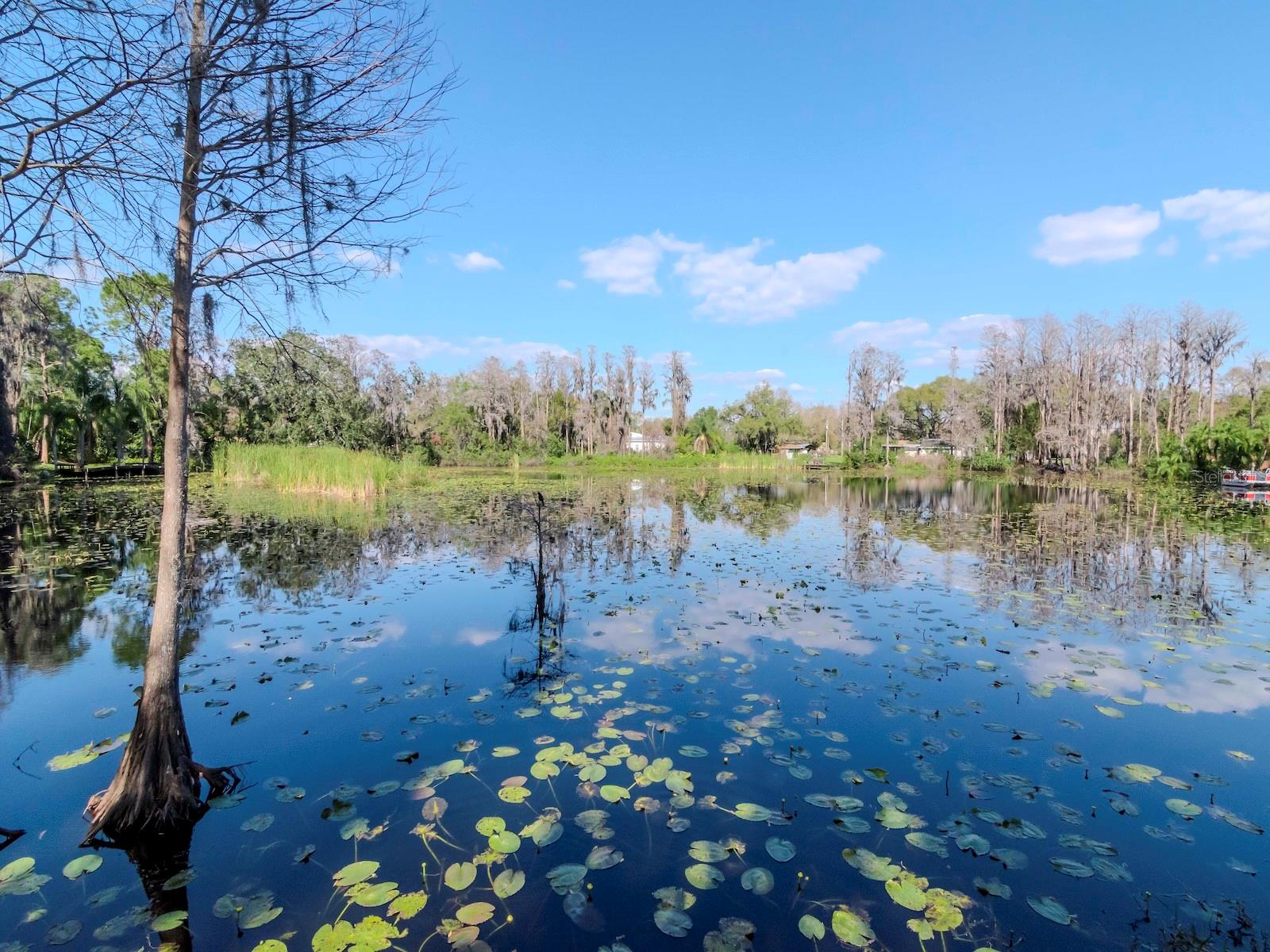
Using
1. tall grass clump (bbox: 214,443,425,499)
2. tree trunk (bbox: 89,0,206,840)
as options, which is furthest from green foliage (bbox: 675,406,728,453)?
tree trunk (bbox: 89,0,206,840)

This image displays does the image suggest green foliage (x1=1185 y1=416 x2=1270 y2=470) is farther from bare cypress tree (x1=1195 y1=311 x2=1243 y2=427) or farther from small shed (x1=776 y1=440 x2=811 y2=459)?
small shed (x1=776 y1=440 x2=811 y2=459)

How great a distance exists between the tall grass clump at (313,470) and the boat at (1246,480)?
117ft

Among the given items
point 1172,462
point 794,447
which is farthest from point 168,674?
point 794,447

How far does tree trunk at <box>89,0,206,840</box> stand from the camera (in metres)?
3.08

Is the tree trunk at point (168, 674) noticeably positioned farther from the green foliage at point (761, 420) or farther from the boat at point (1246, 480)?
the green foliage at point (761, 420)

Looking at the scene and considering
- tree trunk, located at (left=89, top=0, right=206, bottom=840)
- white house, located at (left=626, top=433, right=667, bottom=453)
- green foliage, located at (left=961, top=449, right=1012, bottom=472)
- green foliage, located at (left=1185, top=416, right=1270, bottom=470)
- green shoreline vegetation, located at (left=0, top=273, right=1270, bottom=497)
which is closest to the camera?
tree trunk, located at (left=89, top=0, right=206, bottom=840)

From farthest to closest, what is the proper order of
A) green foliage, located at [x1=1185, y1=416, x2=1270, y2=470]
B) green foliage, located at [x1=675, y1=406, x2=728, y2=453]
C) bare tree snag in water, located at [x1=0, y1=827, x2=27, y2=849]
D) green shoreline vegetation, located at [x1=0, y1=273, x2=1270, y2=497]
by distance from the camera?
green foliage, located at [x1=675, y1=406, x2=728, y2=453] → green foliage, located at [x1=1185, y1=416, x2=1270, y2=470] → green shoreline vegetation, located at [x1=0, y1=273, x2=1270, y2=497] → bare tree snag in water, located at [x1=0, y1=827, x2=27, y2=849]

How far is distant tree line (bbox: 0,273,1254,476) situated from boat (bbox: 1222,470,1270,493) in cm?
199

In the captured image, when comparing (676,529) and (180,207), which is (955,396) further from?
(180,207)

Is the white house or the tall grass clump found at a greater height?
the white house

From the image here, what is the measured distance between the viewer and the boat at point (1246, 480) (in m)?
24.1

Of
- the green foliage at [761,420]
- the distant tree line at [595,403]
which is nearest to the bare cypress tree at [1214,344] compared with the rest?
the distant tree line at [595,403]

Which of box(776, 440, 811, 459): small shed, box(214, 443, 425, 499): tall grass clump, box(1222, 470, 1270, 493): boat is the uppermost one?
box(776, 440, 811, 459): small shed

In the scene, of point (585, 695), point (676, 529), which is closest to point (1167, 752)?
point (585, 695)
